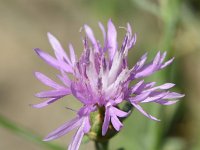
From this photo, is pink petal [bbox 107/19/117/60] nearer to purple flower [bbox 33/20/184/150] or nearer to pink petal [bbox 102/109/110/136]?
purple flower [bbox 33/20/184/150]

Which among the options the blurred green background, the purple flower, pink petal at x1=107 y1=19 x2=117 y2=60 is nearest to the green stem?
the purple flower

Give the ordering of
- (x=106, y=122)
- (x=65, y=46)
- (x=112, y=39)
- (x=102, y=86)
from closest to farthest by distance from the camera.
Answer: (x=106, y=122) → (x=102, y=86) → (x=112, y=39) → (x=65, y=46)

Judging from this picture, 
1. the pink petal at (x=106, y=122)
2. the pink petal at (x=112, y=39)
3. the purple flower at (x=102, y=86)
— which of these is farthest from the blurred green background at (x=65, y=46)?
the pink petal at (x=106, y=122)

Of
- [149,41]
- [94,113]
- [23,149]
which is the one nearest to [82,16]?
[149,41]

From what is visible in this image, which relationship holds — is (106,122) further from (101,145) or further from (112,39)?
(112,39)

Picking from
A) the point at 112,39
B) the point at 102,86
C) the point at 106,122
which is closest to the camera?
the point at 106,122

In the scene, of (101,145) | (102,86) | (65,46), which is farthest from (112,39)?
(65,46)

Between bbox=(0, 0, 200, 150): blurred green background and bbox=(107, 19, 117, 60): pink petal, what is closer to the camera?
bbox=(107, 19, 117, 60): pink petal

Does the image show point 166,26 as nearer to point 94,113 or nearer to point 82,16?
point 94,113
